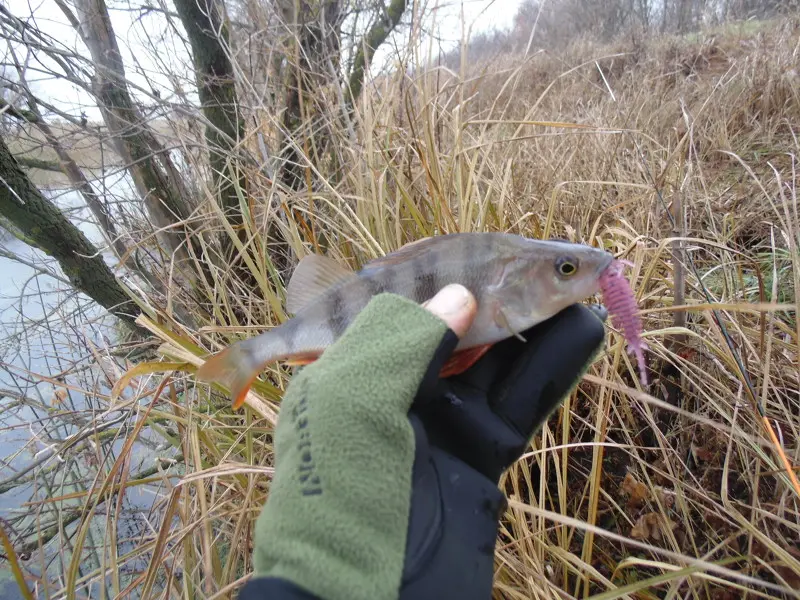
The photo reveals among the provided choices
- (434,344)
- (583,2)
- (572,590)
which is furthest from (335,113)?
(583,2)

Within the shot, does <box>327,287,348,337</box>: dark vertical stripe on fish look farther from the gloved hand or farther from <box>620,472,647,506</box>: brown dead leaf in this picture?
<box>620,472,647,506</box>: brown dead leaf

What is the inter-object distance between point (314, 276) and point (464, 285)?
437 millimetres

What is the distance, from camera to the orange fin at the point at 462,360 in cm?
119

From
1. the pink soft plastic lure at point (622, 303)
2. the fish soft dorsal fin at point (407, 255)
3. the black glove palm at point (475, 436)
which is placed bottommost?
the black glove palm at point (475, 436)

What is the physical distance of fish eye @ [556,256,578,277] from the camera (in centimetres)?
112

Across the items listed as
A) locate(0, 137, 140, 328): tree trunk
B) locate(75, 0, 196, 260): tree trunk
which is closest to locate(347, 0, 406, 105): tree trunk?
locate(75, 0, 196, 260): tree trunk

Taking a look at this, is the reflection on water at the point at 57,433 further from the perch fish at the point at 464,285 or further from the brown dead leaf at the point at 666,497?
the brown dead leaf at the point at 666,497

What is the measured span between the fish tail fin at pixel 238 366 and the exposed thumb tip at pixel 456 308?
477 millimetres

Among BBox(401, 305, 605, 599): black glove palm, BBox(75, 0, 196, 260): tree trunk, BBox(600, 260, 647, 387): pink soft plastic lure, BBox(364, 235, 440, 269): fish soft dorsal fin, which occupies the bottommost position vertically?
BBox(401, 305, 605, 599): black glove palm

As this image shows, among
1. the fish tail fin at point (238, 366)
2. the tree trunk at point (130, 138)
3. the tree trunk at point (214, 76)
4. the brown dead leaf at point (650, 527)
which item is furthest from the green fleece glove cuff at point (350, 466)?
the tree trunk at point (130, 138)

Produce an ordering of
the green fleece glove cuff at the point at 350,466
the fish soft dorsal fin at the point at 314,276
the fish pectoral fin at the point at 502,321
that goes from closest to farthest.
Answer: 1. the green fleece glove cuff at the point at 350,466
2. the fish pectoral fin at the point at 502,321
3. the fish soft dorsal fin at the point at 314,276

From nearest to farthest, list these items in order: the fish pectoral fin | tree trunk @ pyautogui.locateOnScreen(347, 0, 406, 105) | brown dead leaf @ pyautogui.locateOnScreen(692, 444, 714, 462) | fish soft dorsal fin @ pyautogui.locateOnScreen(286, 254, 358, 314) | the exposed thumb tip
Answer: the exposed thumb tip → the fish pectoral fin → fish soft dorsal fin @ pyautogui.locateOnScreen(286, 254, 358, 314) → brown dead leaf @ pyautogui.locateOnScreen(692, 444, 714, 462) → tree trunk @ pyautogui.locateOnScreen(347, 0, 406, 105)

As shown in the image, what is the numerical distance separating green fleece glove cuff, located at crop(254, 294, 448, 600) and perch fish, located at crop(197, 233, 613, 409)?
0.72 feet

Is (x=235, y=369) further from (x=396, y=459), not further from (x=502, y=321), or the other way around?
(x=502, y=321)
